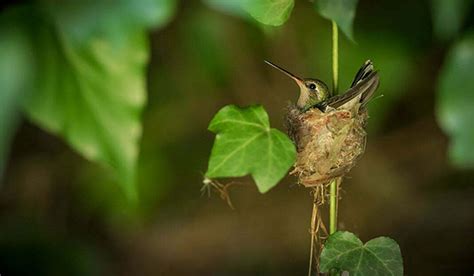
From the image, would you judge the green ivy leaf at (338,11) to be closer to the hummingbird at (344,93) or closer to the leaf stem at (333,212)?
the hummingbird at (344,93)

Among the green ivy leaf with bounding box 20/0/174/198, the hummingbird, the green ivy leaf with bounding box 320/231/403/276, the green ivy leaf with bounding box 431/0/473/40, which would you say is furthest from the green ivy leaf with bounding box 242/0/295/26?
the green ivy leaf with bounding box 431/0/473/40

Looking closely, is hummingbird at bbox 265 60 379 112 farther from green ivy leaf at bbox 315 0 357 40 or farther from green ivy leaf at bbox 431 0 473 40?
green ivy leaf at bbox 431 0 473 40

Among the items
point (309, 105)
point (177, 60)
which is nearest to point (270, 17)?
point (309, 105)

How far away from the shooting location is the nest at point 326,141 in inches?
35.4

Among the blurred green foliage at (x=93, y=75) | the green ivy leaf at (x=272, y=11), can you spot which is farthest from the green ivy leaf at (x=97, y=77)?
the green ivy leaf at (x=272, y=11)

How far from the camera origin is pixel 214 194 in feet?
7.18

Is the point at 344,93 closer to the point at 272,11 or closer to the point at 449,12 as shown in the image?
the point at 272,11

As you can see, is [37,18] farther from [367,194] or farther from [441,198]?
[441,198]

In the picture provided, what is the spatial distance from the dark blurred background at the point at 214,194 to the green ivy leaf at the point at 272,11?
856 millimetres

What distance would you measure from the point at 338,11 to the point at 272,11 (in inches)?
4.4

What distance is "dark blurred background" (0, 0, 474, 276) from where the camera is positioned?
5.90 feet

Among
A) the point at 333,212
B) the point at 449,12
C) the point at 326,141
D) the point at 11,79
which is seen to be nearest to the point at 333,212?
the point at 333,212

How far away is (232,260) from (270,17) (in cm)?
154

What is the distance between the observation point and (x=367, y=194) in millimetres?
2154
